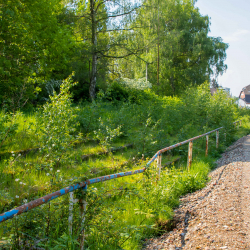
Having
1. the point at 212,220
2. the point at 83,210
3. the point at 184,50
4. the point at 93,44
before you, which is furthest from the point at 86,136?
the point at 184,50

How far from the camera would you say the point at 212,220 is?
3760 millimetres

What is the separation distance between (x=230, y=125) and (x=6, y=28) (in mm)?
13617

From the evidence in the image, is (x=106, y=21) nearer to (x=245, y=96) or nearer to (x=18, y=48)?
(x=18, y=48)

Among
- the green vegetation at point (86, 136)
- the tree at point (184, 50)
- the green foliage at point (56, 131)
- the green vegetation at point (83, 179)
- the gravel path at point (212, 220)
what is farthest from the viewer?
the tree at point (184, 50)

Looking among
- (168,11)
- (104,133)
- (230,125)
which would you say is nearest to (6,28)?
(104,133)

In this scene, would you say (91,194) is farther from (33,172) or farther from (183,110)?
(183,110)

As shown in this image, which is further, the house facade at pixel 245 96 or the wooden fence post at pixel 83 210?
the house facade at pixel 245 96

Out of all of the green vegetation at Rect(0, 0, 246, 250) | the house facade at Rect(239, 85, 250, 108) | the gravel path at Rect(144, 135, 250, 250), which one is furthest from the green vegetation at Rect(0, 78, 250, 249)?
the house facade at Rect(239, 85, 250, 108)

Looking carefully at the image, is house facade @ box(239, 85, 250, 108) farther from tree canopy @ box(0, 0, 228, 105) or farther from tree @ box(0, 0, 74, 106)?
tree @ box(0, 0, 74, 106)

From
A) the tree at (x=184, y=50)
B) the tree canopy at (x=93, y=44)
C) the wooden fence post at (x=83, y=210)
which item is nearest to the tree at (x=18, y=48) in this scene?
the tree canopy at (x=93, y=44)

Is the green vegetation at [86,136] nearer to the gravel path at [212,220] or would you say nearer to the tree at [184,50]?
the gravel path at [212,220]

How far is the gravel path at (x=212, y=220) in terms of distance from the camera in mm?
3153

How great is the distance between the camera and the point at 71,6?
16328 mm

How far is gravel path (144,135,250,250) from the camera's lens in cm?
315
